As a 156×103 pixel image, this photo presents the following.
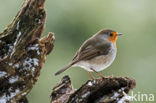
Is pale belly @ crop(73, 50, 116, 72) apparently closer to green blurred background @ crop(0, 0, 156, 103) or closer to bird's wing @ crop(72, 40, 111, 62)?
bird's wing @ crop(72, 40, 111, 62)

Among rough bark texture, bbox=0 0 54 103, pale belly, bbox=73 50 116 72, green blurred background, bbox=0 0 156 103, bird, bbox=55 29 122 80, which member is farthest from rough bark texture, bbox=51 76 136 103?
green blurred background, bbox=0 0 156 103

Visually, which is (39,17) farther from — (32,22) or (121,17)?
(121,17)

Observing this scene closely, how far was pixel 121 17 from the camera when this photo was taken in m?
11.4

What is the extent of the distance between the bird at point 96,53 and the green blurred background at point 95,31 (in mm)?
3634

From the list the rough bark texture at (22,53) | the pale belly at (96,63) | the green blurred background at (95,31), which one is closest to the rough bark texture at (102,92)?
the rough bark texture at (22,53)

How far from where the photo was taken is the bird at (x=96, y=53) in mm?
5285

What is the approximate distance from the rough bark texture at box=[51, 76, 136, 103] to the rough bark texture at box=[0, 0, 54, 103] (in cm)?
50

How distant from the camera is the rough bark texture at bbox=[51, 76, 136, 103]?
12.8ft

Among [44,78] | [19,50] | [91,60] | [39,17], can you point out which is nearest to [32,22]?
[39,17]

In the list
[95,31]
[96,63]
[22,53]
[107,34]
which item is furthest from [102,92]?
[95,31]

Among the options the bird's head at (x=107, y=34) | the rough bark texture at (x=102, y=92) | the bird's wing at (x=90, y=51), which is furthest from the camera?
the bird's head at (x=107, y=34)

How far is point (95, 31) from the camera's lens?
10.5 meters

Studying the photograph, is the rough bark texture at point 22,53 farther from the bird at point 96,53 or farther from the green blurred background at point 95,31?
the green blurred background at point 95,31

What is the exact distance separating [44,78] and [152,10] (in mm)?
4510
